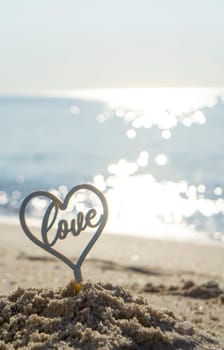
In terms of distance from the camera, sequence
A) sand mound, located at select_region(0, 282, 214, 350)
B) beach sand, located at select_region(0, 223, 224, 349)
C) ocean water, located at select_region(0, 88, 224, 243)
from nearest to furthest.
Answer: sand mound, located at select_region(0, 282, 214, 350), beach sand, located at select_region(0, 223, 224, 349), ocean water, located at select_region(0, 88, 224, 243)

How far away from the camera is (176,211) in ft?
52.5

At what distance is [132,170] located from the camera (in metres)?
23.1

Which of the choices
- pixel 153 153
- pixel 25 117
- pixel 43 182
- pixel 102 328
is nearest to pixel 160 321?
pixel 102 328

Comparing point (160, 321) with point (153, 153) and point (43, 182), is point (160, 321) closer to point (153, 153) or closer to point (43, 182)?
point (43, 182)

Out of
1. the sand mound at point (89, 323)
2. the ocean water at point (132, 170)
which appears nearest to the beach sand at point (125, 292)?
the sand mound at point (89, 323)

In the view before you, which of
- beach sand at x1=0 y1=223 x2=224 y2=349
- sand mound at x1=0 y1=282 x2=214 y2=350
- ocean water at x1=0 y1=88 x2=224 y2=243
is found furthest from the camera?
ocean water at x1=0 y1=88 x2=224 y2=243

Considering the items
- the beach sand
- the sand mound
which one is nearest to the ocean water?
the beach sand

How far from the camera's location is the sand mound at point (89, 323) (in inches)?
163

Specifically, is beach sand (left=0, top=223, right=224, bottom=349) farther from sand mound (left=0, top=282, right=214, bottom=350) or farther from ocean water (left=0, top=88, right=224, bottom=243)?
ocean water (left=0, top=88, right=224, bottom=243)

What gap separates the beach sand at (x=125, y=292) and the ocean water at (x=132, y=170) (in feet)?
8.30

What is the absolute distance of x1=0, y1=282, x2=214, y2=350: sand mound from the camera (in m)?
4.14

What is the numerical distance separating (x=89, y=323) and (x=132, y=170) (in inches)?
743

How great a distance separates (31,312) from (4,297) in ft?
1.14

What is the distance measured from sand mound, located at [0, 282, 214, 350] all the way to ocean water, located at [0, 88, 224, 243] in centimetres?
837
